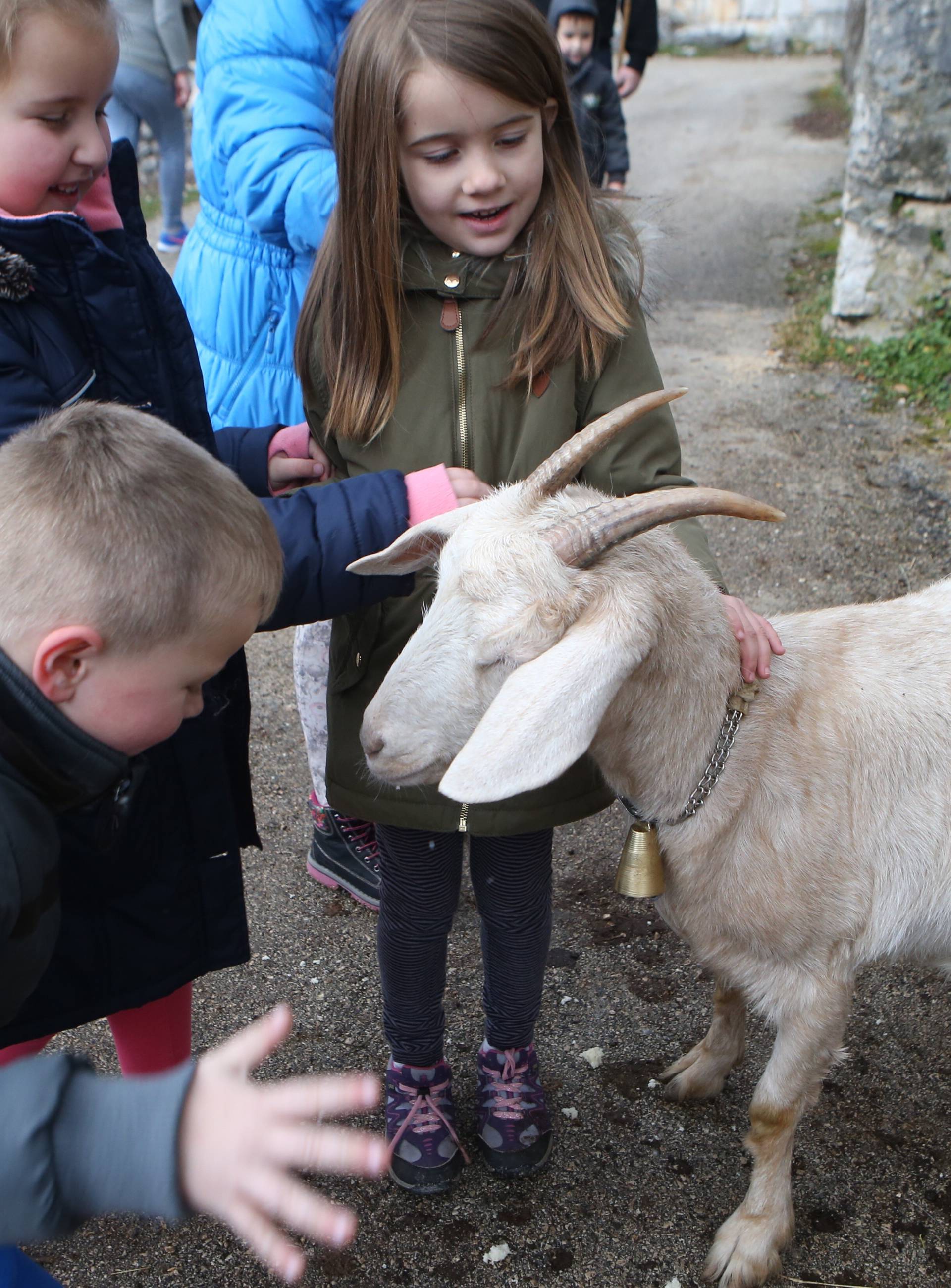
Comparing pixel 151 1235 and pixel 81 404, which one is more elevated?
pixel 81 404

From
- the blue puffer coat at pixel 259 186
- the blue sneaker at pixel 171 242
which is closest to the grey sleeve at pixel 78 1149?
the blue puffer coat at pixel 259 186

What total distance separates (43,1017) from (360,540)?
0.89 meters

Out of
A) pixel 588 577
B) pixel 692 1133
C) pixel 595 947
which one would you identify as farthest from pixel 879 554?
pixel 588 577

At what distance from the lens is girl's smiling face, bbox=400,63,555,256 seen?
179 centimetres

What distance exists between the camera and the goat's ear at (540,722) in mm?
1436

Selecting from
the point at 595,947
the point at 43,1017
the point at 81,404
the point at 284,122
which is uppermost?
the point at 284,122

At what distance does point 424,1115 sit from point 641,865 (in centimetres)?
70

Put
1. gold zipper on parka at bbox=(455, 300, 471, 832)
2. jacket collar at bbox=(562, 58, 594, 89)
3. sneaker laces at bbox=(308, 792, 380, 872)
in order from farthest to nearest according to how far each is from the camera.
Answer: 1. jacket collar at bbox=(562, 58, 594, 89)
2. sneaker laces at bbox=(308, 792, 380, 872)
3. gold zipper on parka at bbox=(455, 300, 471, 832)

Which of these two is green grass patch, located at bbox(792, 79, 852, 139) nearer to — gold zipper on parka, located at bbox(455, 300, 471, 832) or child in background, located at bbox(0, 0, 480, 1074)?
gold zipper on parka, located at bbox(455, 300, 471, 832)

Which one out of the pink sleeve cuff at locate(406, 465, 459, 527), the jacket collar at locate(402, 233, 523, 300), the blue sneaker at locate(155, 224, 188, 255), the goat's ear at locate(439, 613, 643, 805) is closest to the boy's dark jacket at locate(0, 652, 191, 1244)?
the goat's ear at locate(439, 613, 643, 805)

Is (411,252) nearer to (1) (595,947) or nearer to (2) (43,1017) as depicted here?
(2) (43,1017)

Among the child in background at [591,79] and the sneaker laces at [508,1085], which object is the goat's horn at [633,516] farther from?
the child in background at [591,79]

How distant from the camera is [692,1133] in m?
2.22

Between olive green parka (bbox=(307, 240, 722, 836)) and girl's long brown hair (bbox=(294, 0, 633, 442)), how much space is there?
3 cm
